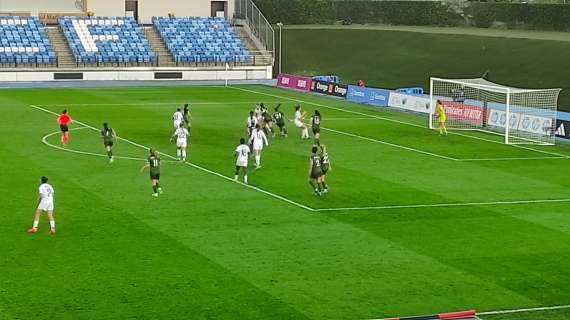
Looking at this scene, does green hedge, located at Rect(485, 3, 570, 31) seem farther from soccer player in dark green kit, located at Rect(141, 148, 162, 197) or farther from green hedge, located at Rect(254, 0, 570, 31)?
soccer player in dark green kit, located at Rect(141, 148, 162, 197)

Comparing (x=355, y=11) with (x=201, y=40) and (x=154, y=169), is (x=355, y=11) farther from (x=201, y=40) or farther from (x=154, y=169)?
(x=154, y=169)

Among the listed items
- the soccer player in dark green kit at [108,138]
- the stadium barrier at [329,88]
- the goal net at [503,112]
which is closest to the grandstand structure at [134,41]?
the stadium barrier at [329,88]

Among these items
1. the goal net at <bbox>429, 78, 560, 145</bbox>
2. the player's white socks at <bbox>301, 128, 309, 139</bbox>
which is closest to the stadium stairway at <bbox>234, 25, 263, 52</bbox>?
the goal net at <bbox>429, 78, 560, 145</bbox>

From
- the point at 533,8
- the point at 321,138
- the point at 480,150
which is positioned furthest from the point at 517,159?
the point at 533,8

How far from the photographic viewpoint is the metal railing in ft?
297

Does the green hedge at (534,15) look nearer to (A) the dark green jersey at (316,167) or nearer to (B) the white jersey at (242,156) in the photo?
(B) the white jersey at (242,156)

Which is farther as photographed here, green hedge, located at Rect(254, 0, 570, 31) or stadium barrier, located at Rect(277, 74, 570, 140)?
green hedge, located at Rect(254, 0, 570, 31)

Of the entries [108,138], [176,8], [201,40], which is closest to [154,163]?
[108,138]

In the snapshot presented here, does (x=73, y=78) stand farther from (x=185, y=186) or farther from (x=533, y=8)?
(x=185, y=186)

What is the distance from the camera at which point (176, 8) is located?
312 feet

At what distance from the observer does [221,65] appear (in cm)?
8812

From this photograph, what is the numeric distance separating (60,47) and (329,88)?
2499cm

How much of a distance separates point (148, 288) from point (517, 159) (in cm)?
2486

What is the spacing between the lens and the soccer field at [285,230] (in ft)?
75.5
